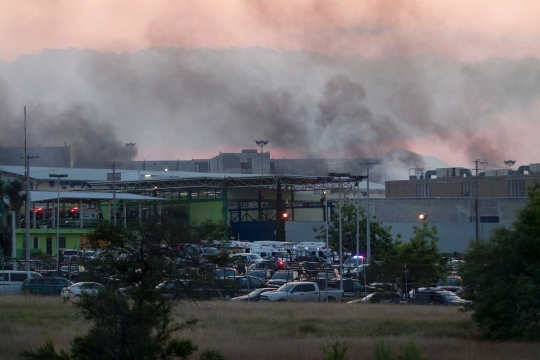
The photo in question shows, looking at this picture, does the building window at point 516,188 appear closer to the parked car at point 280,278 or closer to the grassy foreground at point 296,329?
the parked car at point 280,278

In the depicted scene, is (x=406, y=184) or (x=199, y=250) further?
(x=406, y=184)

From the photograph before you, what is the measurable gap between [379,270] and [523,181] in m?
43.2

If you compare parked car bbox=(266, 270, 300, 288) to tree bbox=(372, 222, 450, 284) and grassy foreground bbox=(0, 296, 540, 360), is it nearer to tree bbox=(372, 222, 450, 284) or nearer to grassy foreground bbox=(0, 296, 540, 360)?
tree bbox=(372, 222, 450, 284)

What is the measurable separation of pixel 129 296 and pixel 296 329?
10.5 metres

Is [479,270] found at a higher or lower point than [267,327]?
higher

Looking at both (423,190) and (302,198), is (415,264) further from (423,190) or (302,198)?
(302,198)

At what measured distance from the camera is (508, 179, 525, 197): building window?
6862 cm

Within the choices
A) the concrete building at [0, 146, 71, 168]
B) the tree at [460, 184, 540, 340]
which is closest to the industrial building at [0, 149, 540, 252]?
the concrete building at [0, 146, 71, 168]

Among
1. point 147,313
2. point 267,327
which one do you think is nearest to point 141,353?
point 147,313

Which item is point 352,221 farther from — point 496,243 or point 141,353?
point 141,353

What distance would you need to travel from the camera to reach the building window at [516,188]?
225 ft

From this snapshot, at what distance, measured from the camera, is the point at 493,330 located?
18.7 metres

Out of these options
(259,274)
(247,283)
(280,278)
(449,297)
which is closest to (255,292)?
(247,283)

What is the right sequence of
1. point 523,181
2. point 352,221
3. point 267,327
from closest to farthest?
point 267,327 → point 352,221 → point 523,181
